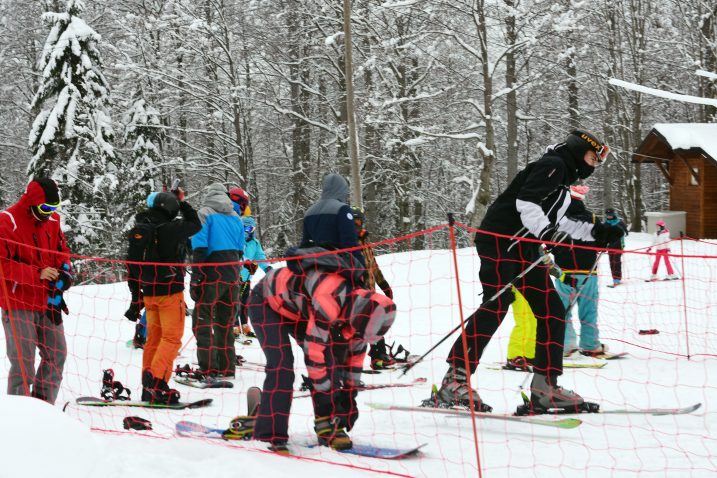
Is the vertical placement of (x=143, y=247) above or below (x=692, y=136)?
below

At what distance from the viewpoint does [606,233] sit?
468 centimetres

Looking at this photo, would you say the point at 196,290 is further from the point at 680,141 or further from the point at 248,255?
the point at 680,141

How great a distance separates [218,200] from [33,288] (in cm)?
212

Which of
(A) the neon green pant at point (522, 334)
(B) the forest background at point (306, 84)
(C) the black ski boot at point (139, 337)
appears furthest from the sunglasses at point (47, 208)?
(B) the forest background at point (306, 84)

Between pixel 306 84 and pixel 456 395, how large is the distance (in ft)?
67.5

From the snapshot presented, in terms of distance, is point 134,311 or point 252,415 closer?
point 252,415

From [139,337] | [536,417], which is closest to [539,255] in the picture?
[536,417]

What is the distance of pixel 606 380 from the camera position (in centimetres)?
584

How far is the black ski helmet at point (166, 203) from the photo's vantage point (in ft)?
18.7

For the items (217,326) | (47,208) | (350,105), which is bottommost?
(217,326)

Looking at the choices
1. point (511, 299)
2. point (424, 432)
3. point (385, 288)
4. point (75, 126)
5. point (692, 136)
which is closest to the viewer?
point (424, 432)

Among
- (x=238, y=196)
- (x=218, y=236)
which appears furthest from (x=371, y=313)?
(x=238, y=196)

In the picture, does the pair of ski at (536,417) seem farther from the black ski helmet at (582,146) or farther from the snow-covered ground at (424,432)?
the black ski helmet at (582,146)

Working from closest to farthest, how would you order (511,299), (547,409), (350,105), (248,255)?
(547,409) → (511,299) → (248,255) → (350,105)
